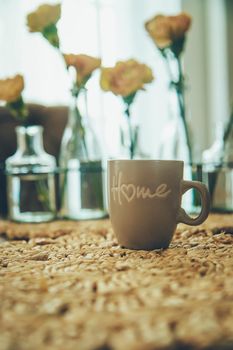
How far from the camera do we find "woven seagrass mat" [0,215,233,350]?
0.84 feet

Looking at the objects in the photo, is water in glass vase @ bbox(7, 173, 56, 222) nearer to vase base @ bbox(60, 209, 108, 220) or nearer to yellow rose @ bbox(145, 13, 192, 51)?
vase base @ bbox(60, 209, 108, 220)

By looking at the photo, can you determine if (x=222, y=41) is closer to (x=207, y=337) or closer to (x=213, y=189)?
(x=213, y=189)

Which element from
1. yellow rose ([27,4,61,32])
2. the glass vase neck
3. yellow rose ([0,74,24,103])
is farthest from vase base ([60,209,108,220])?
yellow rose ([27,4,61,32])

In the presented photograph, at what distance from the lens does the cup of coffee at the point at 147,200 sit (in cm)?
49

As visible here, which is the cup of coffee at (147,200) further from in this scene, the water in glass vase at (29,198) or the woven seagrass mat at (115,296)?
the water in glass vase at (29,198)

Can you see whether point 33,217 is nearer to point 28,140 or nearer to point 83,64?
point 28,140

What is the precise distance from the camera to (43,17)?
0.72 m

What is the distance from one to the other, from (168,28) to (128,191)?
347 mm

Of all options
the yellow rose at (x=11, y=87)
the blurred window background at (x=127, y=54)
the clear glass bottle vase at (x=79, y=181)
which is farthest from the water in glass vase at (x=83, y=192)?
the blurred window background at (x=127, y=54)

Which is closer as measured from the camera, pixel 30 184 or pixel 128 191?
pixel 128 191

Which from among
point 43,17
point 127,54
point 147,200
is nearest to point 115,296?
point 147,200

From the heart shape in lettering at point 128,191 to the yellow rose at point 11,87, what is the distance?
14.5 inches

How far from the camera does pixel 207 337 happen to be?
0.26m

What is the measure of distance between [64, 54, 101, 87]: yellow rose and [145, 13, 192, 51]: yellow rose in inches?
4.1
